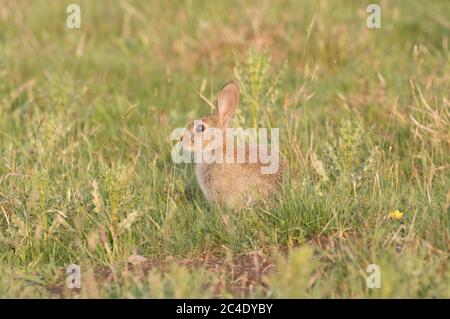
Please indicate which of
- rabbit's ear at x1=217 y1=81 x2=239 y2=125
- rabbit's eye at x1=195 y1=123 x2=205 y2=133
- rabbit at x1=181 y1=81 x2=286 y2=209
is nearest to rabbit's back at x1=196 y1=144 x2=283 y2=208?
rabbit at x1=181 y1=81 x2=286 y2=209

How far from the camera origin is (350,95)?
21.5 feet

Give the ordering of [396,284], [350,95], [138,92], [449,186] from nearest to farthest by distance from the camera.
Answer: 1. [396,284]
2. [449,186]
3. [350,95]
4. [138,92]

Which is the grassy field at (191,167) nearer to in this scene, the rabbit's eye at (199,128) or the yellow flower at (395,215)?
the yellow flower at (395,215)

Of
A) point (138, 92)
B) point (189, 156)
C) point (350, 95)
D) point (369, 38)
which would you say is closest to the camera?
point (189, 156)

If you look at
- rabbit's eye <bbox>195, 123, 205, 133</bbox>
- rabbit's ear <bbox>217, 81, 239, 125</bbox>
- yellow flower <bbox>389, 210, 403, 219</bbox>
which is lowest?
yellow flower <bbox>389, 210, 403, 219</bbox>

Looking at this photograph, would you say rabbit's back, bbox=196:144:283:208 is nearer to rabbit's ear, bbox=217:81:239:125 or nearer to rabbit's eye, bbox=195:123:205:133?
rabbit's eye, bbox=195:123:205:133

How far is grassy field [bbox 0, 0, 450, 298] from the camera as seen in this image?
161 inches

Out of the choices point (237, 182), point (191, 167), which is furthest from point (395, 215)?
point (191, 167)

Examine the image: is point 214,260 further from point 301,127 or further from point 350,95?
point 350,95

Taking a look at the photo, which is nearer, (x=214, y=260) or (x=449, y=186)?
(x=214, y=260)

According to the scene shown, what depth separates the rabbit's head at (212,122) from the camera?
530 centimetres

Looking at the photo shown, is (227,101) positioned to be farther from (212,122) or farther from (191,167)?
(191,167)

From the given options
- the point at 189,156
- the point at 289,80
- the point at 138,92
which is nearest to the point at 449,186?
the point at 189,156

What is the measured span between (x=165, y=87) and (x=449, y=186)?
2.92 meters
